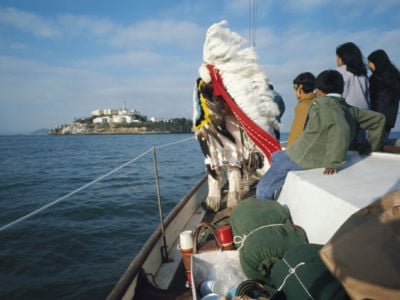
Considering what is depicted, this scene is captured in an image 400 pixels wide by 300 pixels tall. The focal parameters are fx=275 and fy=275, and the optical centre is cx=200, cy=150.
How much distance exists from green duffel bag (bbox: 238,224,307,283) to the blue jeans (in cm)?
63

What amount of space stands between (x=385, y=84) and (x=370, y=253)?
257 cm

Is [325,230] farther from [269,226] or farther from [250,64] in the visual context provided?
[250,64]

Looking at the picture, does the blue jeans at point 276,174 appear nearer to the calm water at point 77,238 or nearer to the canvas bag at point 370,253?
the calm water at point 77,238

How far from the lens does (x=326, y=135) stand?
1.93 metres

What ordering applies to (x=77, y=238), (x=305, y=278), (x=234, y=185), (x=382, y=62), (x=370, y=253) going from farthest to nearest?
(x=77, y=238) → (x=234, y=185) → (x=382, y=62) → (x=305, y=278) → (x=370, y=253)

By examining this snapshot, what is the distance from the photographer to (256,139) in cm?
275

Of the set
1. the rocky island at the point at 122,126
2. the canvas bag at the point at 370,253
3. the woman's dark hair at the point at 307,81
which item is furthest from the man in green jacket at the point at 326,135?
the rocky island at the point at 122,126

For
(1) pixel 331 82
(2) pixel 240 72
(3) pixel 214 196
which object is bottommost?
(3) pixel 214 196

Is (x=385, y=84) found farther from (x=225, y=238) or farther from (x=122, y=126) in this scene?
(x=122, y=126)

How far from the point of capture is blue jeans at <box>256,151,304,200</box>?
2205 millimetres

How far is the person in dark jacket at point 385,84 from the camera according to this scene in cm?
279

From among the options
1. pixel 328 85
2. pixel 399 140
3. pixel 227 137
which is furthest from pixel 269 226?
pixel 399 140

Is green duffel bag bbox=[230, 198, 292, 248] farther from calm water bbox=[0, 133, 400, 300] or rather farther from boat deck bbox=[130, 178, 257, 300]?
calm water bbox=[0, 133, 400, 300]

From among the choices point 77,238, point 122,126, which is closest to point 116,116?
point 122,126
